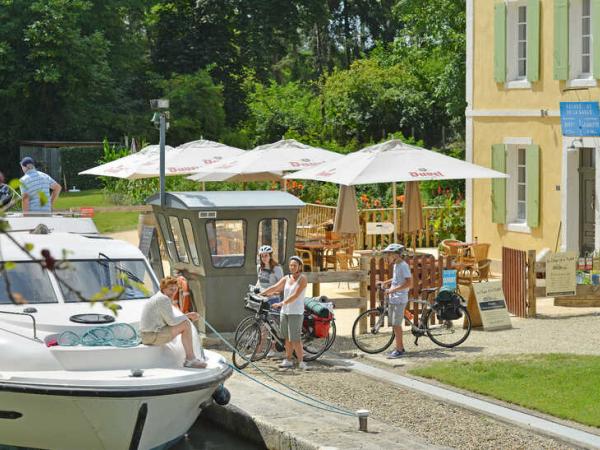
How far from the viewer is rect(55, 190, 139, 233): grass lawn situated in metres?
34.1

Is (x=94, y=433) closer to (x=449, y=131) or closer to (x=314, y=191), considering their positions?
(x=314, y=191)

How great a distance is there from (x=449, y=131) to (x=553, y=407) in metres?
32.6

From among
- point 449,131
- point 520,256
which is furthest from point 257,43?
point 520,256

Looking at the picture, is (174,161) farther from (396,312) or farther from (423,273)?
(396,312)

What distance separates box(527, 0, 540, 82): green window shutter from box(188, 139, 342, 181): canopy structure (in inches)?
168

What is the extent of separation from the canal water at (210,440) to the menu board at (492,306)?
5806 mm

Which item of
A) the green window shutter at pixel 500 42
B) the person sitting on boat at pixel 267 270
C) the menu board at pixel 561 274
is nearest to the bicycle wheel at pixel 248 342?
the person sitting on boat at pixel 267 270

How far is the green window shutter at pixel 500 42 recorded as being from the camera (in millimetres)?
25906

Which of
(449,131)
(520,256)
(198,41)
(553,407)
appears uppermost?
(198,41)

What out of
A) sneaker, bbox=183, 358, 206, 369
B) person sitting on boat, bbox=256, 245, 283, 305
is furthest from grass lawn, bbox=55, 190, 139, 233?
sneaker, bbox=183, 358, 206, 369

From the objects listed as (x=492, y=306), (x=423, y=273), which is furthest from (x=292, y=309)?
(x=492, y=306)

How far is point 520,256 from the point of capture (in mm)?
19531

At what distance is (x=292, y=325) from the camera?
1573 centimetres

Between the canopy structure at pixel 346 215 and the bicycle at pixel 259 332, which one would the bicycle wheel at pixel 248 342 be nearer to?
the bicycle at pixel 259 332
